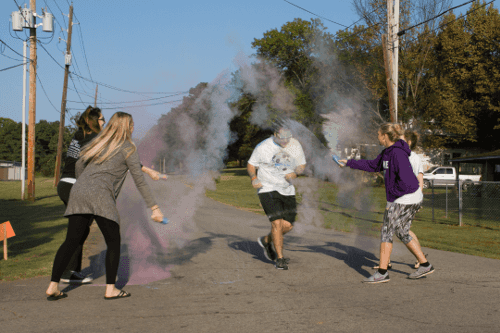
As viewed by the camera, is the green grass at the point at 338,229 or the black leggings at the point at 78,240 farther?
the green grass at the point at 338,229

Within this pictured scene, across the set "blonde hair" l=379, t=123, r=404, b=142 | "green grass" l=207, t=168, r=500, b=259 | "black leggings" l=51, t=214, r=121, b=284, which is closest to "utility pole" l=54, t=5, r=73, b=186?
"green grass" l=207, t=168, r=500, b=259

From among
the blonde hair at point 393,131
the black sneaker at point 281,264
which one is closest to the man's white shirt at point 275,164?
the black sneaker at point 281,264

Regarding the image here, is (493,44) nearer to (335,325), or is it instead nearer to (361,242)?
(361,242)

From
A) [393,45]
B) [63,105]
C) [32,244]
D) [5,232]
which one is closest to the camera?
[5,232]

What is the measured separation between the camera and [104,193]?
4.38 m

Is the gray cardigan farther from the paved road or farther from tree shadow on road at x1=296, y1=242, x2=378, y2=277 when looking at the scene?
tree shadow on road at x1=296, y1=242, x2=378, y2=277

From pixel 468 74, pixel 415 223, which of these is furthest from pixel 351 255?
pixel 468 74

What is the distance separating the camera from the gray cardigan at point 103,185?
4348mm

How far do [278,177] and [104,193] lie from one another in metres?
2.55

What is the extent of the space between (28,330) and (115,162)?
170 centimetres

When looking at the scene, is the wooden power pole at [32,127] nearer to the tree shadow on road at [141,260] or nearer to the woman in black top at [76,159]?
the tree shadow on road at [141,260]

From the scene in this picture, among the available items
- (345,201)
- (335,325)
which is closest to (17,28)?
(345,201)

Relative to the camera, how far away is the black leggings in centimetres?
445

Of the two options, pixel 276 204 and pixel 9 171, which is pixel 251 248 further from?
pixel 9 171
